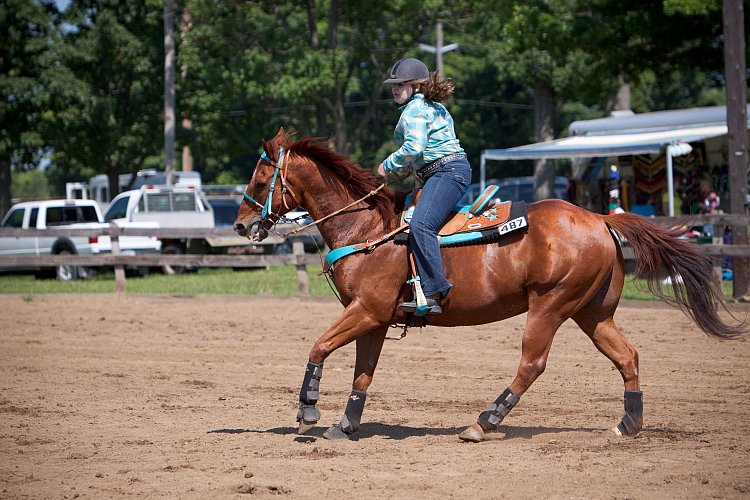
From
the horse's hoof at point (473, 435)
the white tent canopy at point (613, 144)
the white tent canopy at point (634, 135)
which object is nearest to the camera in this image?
the horse's hoof at point (473, 435)

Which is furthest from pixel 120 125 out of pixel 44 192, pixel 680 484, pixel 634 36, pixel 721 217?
pixel 44 192

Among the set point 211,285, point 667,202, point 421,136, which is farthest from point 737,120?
point 211,285

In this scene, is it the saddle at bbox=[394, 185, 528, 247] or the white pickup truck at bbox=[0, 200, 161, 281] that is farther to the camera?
the white pickup truck at bbox=[0, 200, 161, 281]

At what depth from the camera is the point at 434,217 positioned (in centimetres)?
746

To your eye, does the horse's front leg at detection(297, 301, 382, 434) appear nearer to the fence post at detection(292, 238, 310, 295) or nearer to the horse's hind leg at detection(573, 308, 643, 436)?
the horse's hind leg at detection(573, 308, 643, 436)

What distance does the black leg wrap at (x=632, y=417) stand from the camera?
7.34m

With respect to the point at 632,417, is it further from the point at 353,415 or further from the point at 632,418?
the point at 353,415

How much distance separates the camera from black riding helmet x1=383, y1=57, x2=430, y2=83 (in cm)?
740

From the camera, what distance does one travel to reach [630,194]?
933 inches

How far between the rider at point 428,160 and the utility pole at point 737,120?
31.9 ft

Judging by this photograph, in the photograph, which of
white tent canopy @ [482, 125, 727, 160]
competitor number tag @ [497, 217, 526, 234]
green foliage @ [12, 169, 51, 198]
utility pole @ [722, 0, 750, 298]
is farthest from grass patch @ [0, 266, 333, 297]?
green foliage @ [12, 169, 51, 198]

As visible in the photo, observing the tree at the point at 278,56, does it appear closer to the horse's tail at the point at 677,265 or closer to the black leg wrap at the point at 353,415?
the horse's tail at the point at 677,265

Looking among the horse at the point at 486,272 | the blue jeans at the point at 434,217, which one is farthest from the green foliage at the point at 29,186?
the blue jeans at the point at 434,217

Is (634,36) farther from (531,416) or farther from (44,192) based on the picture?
(44,192)
